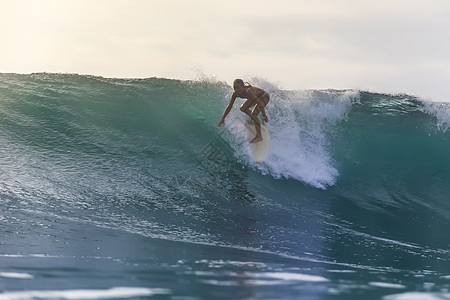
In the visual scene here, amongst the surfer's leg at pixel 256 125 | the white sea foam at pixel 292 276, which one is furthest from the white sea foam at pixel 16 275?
the surfer's leg at pixel 256 125

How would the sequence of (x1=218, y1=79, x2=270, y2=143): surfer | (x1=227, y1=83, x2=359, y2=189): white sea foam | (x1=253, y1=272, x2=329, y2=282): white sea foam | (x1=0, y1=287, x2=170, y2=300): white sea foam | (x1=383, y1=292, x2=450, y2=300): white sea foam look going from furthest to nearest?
(x1=227, y1=83, x2=359, y2=189): white sea foam, (x1=218, y1=79, x2=270, y2=143): surfer, (x1=253, y1=272, x2=329, y2=282): white sea foam, (x1=383, y1=292, x2=450, y2=300): white sea foam, (x1=0, y1=287, x2=170, y2=300): white sea foam

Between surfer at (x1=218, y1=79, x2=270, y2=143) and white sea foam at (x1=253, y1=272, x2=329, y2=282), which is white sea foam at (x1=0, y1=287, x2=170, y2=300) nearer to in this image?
white sea foam at (x1=253, y1=272, x2=329, y2=282)

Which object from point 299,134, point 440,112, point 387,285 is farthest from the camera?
point 440,112

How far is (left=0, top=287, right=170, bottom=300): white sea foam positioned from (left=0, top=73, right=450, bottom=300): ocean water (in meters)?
0.02

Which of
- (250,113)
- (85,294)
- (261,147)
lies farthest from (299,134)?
(85,294)

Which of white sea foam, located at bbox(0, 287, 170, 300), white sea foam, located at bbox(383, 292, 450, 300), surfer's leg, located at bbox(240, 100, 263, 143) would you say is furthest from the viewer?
surfer's leg, located at bbox(240, 100, 263, 143)

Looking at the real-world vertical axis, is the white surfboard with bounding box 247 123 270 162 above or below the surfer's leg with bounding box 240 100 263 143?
below

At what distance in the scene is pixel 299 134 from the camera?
10164 mm

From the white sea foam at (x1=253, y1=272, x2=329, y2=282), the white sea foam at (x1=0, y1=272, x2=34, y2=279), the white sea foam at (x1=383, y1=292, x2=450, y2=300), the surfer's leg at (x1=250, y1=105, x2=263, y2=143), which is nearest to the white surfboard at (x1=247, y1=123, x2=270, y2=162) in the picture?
the surfer's leg at (x1=250, y1=105, x2=263, y2=143)

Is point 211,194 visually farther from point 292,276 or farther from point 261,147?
point 292,276

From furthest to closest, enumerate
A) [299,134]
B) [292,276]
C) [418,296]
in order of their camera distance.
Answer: [299,134]
[292,276]
[418,296]

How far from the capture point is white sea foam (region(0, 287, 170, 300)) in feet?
10.1

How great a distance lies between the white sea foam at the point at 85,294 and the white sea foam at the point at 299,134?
19.0ft

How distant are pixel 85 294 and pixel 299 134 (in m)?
7.49
